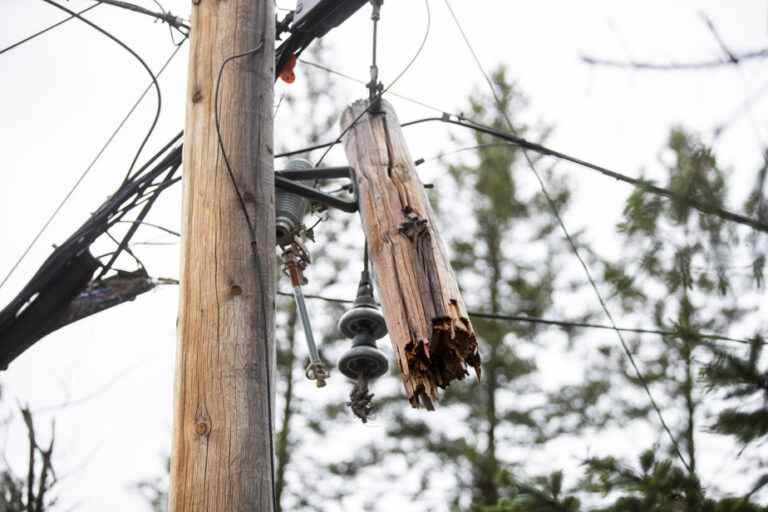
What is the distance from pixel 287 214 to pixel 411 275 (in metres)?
0.79

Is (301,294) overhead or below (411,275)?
overhead

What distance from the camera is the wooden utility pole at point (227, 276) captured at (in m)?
2.75

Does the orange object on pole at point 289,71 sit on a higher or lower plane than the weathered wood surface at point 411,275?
higher

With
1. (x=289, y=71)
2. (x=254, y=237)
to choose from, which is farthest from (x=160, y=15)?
(x=254, y=237)

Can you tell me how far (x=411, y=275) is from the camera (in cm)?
341

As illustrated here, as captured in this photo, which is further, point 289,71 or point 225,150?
point 289,71

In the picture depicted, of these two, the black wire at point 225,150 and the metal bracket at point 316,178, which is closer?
the black wire at point 225,150

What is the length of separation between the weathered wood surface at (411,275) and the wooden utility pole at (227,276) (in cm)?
47

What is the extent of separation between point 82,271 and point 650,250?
3.24 metres

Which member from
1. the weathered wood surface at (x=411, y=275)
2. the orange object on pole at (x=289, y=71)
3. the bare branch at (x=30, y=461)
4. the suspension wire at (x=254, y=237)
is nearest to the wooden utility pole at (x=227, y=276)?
the suspension wire at (x=254, y=237)

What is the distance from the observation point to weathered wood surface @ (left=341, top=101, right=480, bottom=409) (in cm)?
324

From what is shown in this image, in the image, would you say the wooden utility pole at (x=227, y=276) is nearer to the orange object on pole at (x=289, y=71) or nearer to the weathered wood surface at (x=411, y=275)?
the weathered wood surface at (x=411, y=275)

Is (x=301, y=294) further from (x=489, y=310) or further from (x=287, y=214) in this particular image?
(x=489, y=310)

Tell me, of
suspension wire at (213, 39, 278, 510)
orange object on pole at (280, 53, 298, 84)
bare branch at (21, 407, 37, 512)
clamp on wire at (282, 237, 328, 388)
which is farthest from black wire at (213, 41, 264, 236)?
bare branch at (21, 407, 37, 512)
